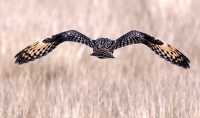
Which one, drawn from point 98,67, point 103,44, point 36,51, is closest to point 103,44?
point 103,44

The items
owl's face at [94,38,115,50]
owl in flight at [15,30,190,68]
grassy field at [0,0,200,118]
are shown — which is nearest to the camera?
owl's face at [94,38,115,50]

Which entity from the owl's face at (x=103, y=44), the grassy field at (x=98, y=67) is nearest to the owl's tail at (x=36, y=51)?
→ the owl's face at (x=103, y=44)

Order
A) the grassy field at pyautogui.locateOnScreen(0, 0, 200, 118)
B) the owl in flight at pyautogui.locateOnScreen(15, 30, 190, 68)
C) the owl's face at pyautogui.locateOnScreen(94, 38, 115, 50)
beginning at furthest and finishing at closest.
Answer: the grassy field at pyautogui.locateOnScreen(0, 0, 200, 118) < the owl in flight at pyautogui.locateOnScreen(15, 30, 190, 68) < the owl's face at pyautogui.locateOnScreen(94, 38, 115, 50)

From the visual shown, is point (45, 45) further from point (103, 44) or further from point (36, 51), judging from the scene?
point (103, 44)

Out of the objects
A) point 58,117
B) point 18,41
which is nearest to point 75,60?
point 18,41

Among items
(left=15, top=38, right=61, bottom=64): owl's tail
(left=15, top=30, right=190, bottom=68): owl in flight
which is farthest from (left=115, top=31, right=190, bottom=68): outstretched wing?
(left=15, top=38, right=61, bottom=64): owl's tail

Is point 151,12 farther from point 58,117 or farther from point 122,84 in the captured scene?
point 58,117

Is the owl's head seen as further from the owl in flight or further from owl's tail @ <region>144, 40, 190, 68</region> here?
owl's tail @ <region>144, 40, 190, 68</region>
